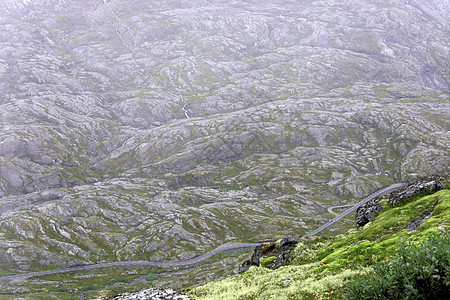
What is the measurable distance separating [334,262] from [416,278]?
2084 cm

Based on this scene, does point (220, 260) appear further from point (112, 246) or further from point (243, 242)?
point (112, 246)

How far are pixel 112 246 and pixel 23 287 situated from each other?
4924 cm

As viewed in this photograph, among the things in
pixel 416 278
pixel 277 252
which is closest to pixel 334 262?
pixel 416 278

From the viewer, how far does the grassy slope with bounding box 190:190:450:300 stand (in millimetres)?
27312

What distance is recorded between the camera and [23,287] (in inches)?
5015

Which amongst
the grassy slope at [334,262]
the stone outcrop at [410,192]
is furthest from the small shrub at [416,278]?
the stone outcrop at [410,192]

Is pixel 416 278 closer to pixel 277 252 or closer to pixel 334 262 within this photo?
pixel 334 262

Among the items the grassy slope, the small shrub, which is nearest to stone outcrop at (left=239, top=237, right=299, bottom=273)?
the grassy slope

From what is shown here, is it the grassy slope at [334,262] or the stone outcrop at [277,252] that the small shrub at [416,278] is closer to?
the grassy slope at [334,262]

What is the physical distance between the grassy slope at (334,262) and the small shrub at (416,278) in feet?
13.9

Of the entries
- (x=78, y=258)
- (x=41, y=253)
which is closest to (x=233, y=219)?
(x=78, y=258)

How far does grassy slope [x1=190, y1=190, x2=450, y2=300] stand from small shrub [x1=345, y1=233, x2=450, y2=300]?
167 inches

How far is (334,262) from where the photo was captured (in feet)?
114

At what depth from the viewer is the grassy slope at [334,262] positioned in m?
27.3
